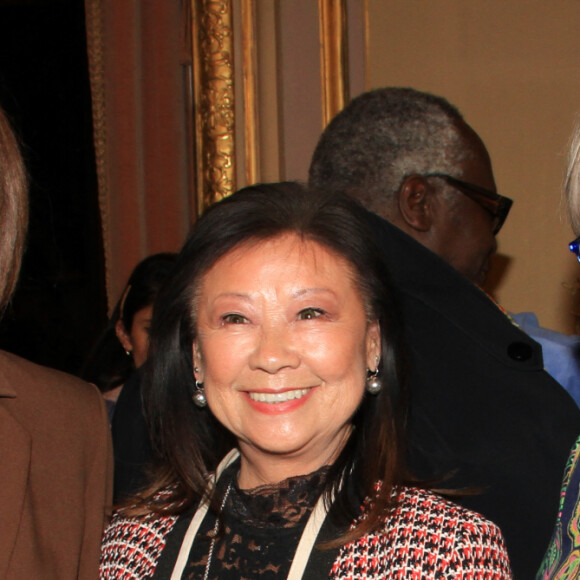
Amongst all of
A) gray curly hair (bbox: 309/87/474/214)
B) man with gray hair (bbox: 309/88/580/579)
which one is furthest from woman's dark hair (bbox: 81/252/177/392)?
man with gray hair (bbox: 309/88/580/579)

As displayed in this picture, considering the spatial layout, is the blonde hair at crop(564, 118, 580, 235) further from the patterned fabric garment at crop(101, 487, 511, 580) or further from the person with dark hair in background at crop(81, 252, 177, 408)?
the person with dark hair in background at crop(81, 252, 177, 408)

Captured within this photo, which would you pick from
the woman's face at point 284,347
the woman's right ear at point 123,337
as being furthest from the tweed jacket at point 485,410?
the woman's right ear at point 123,337

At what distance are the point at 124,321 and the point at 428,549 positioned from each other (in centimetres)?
222

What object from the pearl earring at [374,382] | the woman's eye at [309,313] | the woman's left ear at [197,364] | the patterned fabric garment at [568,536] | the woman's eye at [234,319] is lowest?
the patterned fabric garment at [568,536]

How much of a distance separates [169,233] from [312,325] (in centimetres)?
274

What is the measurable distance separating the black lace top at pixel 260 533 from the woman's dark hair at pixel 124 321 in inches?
70.0

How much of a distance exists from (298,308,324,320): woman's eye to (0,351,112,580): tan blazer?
0.57 m

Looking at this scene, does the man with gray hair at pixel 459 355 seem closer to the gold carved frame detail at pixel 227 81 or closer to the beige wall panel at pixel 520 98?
the beige wall panel at pixel 520 98

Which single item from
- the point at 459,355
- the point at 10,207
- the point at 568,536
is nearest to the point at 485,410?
the point at 459,355

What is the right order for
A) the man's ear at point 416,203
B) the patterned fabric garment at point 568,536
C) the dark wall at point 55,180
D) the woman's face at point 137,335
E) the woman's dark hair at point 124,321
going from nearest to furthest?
the patterned fabric garment at point 568,536 < the man's ear at point 416,203 < the woman's face at point 137,335 < the woman's dark hair at point 124,321 < the dark wall at point 55,180

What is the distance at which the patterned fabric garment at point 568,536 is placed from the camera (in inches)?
59.7

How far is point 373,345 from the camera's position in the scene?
1.86 meters

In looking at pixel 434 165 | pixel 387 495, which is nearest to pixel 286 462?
pixel 387 495

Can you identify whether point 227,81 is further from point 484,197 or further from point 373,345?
point 373,345
